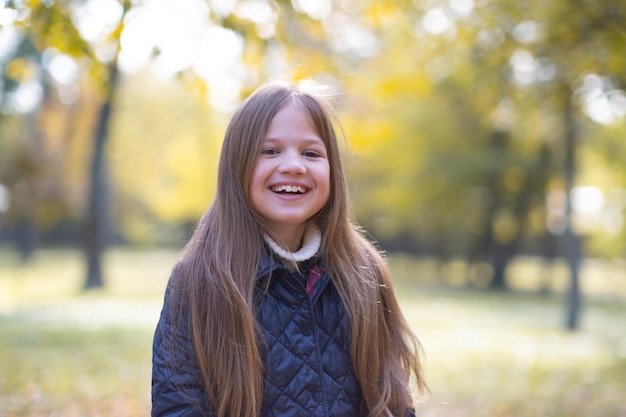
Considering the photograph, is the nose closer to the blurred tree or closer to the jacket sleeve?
the jacket sleeve

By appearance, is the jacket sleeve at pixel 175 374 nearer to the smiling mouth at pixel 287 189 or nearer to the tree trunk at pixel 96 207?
the smiling mouth at pixel 287 189

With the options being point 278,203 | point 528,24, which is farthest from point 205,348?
point 528,24

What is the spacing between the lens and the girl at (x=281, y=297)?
Result: 75.0 inches

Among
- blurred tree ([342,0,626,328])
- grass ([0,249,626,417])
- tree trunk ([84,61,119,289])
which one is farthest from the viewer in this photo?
tree trunk ([84,61,119,289])

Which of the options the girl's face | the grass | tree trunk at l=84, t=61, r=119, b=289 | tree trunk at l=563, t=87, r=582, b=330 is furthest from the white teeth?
tree trunk at l=84, t=61, r=119, b=289

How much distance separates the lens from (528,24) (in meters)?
8.77

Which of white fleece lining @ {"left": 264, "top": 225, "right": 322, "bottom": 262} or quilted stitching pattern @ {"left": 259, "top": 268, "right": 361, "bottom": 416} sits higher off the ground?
white fleece lining @ {"left": 264, "top": 225, "right": 322, "bottom": 262}

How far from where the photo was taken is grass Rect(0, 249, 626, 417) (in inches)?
232

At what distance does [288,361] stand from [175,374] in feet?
1.05

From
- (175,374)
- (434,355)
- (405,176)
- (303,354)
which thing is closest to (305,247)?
(303,354)

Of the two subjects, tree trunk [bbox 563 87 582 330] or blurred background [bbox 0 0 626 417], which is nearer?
blurred background [bbox 0 0 626 417]

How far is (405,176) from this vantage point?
881 inches

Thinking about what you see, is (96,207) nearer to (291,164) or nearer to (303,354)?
(291,164)

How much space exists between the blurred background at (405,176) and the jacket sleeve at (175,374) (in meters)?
0.81
